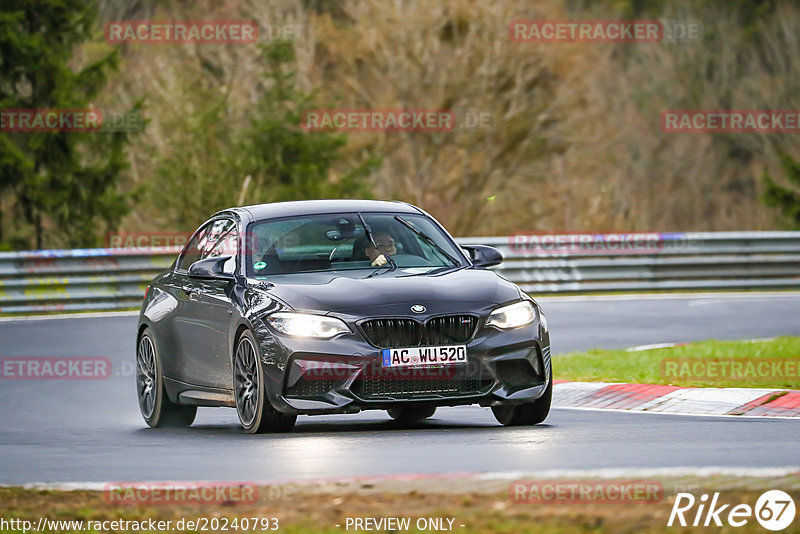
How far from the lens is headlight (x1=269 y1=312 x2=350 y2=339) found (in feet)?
34.6

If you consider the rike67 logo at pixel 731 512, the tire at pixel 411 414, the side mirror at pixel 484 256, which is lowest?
the tire at pixel 411 414

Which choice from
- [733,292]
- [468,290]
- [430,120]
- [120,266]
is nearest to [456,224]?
[430,120]

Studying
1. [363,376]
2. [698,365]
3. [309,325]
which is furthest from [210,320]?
[698,365]

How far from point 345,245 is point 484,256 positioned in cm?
104

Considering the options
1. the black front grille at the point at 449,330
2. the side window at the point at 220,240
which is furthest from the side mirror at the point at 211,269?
the black front grille at the point at 449,330

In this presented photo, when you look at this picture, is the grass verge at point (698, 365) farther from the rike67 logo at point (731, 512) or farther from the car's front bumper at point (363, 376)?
the rike67 logo at point (731, 512)

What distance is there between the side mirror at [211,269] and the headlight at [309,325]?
109 centimetres

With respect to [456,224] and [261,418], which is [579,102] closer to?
[456,224]

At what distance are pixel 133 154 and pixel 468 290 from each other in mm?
33851

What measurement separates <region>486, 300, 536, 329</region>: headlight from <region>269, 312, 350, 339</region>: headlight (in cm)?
99

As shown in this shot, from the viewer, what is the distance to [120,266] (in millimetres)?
26000

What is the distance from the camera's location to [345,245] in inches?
466

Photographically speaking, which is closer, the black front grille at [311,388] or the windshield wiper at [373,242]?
the black front grille at [311,388]

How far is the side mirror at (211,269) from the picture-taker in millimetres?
11719
